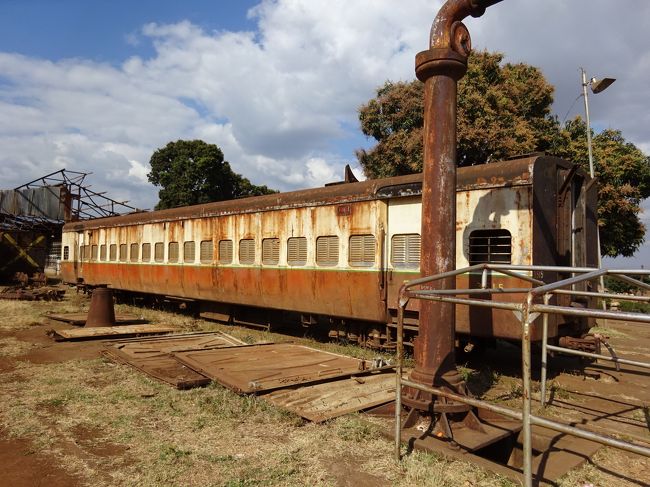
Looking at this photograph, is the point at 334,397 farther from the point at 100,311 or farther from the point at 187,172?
the point at 187,172

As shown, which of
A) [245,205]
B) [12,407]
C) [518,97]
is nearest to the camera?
[12,407]

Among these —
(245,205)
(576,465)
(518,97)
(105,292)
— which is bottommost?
(576,465)

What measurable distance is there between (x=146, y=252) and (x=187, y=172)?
75.4ft

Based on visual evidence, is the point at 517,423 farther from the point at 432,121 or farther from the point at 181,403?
the point at 181,403

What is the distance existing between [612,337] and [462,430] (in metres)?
9.86

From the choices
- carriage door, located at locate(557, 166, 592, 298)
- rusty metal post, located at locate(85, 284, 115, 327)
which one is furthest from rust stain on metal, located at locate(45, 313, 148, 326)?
carriage door, located at locate(557, 166, 592, 298)

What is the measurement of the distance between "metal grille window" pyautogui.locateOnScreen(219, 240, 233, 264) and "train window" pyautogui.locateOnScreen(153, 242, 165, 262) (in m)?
3.39

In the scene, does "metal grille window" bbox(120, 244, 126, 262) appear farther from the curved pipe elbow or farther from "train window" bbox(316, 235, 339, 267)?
the curved pipe elbow

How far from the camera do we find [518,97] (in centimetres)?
1884

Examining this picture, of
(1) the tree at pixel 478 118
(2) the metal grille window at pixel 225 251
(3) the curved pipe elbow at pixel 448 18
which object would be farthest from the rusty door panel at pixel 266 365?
(1) the tree at pixel 478 118

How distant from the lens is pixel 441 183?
5152 mm

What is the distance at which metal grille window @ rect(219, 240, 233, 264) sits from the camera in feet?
40.7

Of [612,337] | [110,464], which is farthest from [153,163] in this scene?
[110,464]

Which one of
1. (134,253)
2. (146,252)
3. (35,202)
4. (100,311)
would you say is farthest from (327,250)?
(35,202)
